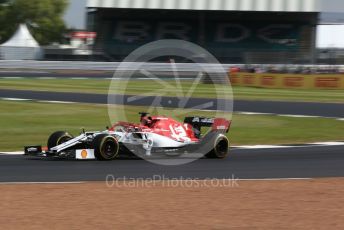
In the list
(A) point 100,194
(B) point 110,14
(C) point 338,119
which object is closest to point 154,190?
(A) point 100,194

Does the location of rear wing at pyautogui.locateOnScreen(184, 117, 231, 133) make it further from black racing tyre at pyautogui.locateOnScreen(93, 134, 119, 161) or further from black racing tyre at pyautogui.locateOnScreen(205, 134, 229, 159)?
black racing tyre at pyautogui.locateOnScreen(93, 134, 119, 161)

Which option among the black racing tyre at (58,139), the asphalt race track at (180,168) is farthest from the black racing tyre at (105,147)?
the black racing tyre at (58,139)

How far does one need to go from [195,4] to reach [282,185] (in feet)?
166

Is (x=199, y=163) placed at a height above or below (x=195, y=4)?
below

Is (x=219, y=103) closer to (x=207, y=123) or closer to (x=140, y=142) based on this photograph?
(x=207, y=123)

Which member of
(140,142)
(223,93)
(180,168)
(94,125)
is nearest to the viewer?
(180,168)

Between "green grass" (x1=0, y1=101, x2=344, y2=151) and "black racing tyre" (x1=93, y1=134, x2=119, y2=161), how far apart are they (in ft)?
5.82

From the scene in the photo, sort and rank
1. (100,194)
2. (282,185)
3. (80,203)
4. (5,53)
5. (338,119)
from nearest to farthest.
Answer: (80,203)
(100,194)
(282,185)
(338,119)
(5,53)

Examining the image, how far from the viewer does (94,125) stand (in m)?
18.2

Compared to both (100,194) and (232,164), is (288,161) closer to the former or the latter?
(232,164)

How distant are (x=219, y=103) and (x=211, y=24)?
3607 centimetres

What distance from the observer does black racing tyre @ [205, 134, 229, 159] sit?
12562 millimetres

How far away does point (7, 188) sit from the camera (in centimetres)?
924

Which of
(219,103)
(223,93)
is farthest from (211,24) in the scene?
(219,103)
